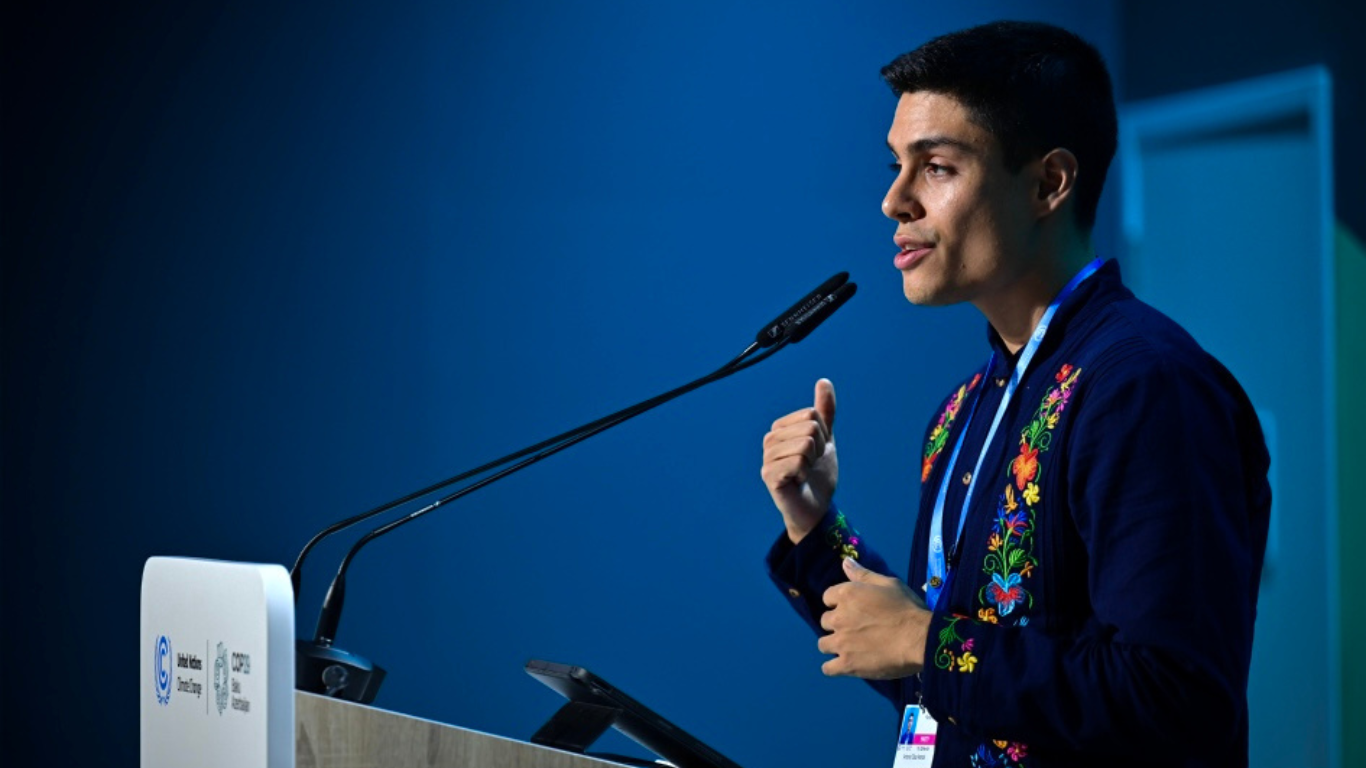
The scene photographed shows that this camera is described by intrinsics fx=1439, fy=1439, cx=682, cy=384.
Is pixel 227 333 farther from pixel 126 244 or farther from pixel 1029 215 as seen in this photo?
pixel 1029 215

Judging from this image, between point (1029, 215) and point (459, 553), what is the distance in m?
1.80

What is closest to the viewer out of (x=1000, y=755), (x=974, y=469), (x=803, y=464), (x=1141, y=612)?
(x=1141, y=612)

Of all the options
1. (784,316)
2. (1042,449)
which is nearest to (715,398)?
(784,316)

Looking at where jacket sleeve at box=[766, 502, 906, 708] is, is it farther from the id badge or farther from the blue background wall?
the blue background wall

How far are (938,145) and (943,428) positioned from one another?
0.33m

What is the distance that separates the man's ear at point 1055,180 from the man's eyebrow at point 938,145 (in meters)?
0.07

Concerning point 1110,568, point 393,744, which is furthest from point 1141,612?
point 393,744

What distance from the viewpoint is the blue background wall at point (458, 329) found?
288 cm

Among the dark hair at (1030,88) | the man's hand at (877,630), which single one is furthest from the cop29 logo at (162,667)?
the dark hair at (1030,88)

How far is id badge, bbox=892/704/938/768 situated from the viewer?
54.4 inches

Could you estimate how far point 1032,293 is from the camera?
1.44 metres

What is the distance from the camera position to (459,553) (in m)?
2.96

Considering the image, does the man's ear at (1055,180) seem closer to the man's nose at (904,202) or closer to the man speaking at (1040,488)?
the man speaking at (1040,488)

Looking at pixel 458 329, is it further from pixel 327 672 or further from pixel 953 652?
pixel 953 652
